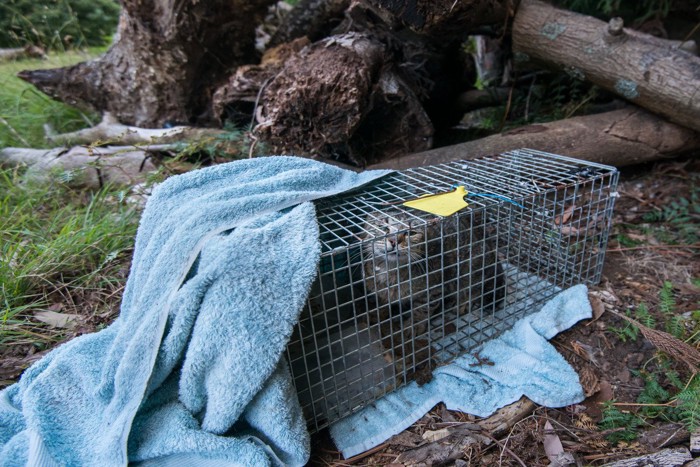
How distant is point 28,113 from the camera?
3279 mm

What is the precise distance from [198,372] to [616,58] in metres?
2.59

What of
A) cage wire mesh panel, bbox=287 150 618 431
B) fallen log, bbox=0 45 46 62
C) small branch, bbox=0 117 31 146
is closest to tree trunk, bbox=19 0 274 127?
small branch, bbox=0 117 31 146

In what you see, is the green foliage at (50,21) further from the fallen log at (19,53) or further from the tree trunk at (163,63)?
the tree trunk at (163,63)

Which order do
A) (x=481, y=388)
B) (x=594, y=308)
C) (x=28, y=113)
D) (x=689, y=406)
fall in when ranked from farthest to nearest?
(x=28, y=113)
(x=594, y=308)
(x=481, y=388)
(x=689, y=406)

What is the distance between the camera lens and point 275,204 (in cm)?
122

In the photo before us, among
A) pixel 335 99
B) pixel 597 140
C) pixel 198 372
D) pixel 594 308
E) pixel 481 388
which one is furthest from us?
pixel 597 140

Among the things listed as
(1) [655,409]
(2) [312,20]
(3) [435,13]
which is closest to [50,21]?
(2) [312,20]

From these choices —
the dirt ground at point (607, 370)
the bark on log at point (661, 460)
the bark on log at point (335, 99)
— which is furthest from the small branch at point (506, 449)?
the bark on log at point (335, 99)

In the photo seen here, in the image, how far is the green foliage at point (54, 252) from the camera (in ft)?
5.36

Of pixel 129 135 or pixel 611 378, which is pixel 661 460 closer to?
pixel 611 378

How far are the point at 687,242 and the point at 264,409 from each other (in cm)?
226

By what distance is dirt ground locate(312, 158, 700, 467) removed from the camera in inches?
46.8

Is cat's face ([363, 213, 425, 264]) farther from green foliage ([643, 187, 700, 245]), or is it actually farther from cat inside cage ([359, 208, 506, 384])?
green foliage ([643, 187, 700, 245])

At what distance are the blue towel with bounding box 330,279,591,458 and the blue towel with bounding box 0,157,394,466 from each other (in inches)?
11.5
